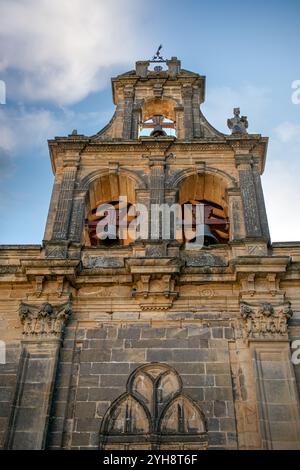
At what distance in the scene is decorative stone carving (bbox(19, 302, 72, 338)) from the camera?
10203 mm

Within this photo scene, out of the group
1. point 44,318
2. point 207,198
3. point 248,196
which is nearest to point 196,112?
point 207,198

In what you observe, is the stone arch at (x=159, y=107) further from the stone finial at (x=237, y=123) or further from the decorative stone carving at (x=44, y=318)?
the decorative stone carving at (x=44, y=318)

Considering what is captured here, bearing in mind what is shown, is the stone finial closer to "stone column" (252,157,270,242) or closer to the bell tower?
the bell tower

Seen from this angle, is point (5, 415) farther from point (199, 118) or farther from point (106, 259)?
point (199, 118)

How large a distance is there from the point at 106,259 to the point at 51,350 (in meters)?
2.63

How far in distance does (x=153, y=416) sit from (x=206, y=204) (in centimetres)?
664

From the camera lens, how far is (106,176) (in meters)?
13.8

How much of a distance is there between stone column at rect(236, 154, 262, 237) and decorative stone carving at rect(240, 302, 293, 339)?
2.20 m

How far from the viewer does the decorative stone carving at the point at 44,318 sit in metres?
10.2

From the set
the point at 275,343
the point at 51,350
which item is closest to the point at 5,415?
the point at 51,350

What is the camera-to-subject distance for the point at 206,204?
14.2m

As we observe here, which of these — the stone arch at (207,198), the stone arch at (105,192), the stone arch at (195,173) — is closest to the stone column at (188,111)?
the stone arch at (195,173)

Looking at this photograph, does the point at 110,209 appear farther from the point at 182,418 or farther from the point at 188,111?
the point at 182,418

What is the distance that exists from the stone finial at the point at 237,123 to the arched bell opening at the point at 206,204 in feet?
6.81
